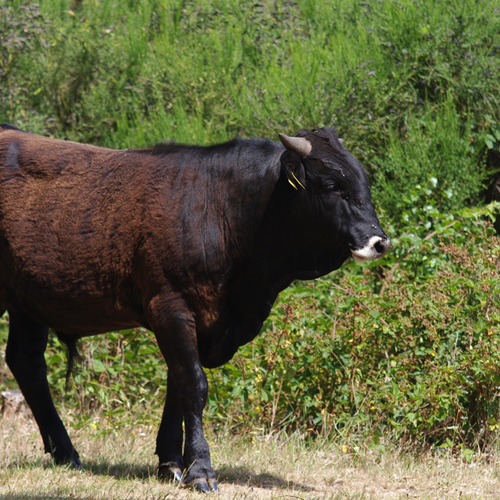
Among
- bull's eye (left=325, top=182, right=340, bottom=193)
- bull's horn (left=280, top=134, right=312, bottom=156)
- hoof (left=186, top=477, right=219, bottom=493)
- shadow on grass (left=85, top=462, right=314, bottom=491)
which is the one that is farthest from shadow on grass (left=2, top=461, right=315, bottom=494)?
bull's horn (left=280, top=134, right=312, bottom=156)

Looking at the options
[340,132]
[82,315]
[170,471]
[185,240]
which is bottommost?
[170,471]

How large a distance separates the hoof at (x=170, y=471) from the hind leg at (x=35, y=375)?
764 mm

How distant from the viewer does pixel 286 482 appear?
498cm

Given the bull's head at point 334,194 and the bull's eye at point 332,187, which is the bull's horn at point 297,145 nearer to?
the bull's head at point 334,194

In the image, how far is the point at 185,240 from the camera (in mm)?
4488

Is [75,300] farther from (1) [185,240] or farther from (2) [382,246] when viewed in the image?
(2) [382,246]

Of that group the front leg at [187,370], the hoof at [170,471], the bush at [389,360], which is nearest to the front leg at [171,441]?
the hoof at [170,471]

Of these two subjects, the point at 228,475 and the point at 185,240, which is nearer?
the point at 185,240

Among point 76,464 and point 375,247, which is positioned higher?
point 375,247

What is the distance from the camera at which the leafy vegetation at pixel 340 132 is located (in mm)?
5910

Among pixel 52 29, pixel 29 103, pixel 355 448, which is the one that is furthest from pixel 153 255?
pixel 52 29

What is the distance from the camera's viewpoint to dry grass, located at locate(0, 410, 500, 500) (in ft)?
14.7

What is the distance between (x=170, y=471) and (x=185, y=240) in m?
1.55

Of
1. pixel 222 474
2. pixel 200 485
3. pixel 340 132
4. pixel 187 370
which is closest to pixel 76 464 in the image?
pixel 222 474
